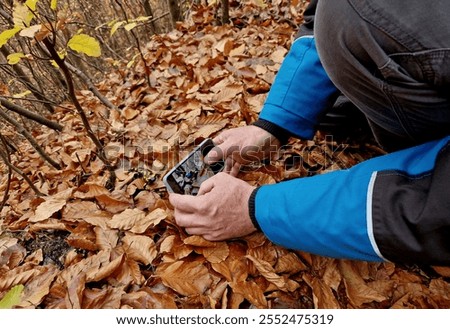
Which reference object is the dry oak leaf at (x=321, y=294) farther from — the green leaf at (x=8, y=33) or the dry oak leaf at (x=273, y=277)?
the green leaf at (x=8, y=33)

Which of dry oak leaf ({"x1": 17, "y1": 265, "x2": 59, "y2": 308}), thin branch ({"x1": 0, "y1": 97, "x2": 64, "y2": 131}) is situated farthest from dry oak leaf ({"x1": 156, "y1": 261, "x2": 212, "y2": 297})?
thin branch ({"x1": 0, "y1": 97, "x2": 64, "y2": 131})

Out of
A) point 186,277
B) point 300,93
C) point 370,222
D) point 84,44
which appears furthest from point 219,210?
point 84,44

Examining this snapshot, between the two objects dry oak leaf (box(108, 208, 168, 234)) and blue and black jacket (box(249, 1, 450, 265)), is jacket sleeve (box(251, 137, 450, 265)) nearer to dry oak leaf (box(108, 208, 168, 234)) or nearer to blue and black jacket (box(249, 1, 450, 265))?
blue and black jacket (box(249, 1, 450, 265))

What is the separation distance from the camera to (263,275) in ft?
3.86

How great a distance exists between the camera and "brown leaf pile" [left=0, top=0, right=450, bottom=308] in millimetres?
1163

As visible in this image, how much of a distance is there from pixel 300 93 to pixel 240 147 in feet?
1.20

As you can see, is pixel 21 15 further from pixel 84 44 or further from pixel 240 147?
pixel 240 147

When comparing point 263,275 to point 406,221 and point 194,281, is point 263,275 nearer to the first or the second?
point 194,281

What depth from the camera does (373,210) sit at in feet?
2.88

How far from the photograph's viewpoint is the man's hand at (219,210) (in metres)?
1.18

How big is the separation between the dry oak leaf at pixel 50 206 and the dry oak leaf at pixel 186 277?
62 cm

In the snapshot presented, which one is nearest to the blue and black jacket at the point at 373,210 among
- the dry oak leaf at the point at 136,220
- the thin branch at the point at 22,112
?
the dry oak leaf at the point at 136,220
